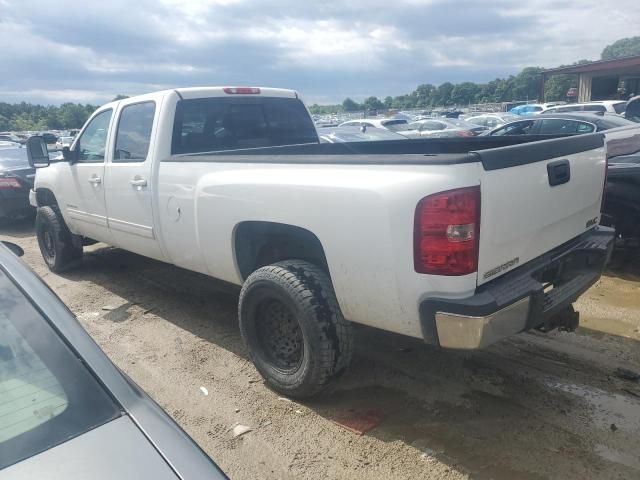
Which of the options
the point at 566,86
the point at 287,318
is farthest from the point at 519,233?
the point at 566,86

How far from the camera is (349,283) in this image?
2.90 meters

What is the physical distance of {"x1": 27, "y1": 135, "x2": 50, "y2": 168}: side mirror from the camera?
18.7 feet

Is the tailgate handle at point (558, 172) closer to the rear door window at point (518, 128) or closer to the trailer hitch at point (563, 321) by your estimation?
the trailer hitch at point (563, 321)

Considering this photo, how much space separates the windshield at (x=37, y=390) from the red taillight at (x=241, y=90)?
136 inches

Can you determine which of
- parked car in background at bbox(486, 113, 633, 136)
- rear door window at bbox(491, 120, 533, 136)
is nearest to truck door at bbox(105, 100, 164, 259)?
parked car in background at bbox(486, 113, 633, 136)

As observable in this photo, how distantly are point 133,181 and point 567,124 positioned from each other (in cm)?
871

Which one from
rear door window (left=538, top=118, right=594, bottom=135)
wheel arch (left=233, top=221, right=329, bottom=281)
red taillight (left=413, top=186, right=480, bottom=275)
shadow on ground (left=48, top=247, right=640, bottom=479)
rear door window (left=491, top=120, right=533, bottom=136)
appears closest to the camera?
red taillight (left=413, top=186, right=480, bottom=275)

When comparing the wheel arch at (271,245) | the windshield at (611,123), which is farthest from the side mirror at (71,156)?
the windshield at (611,123)

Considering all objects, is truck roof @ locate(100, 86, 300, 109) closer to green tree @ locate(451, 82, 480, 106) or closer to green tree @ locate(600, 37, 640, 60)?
green tree @ locate(451, 82, 480, 106)

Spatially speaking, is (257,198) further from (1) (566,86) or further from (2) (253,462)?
(1) (566,86)

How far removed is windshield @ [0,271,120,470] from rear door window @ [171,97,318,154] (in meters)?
2.85

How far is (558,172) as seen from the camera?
2990 mm

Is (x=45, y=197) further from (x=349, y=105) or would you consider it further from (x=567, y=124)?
(x=349, y=105)

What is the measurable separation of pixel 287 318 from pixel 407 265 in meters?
1.07
